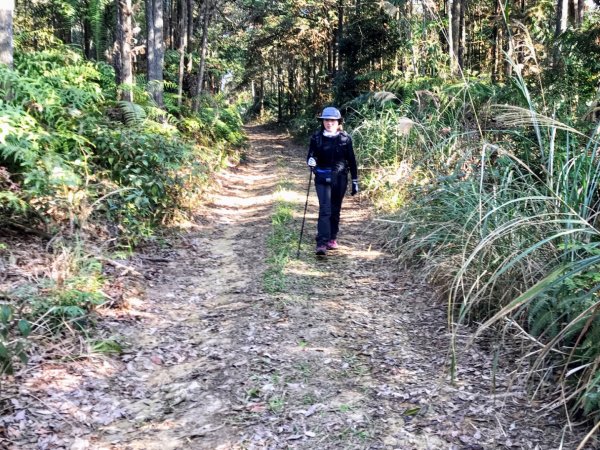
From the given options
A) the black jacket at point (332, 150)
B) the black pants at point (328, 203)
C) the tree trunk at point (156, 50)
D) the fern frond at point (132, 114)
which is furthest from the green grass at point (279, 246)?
the tree trunk at point (156, 50)

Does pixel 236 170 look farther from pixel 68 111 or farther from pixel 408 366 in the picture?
pixel 408 366

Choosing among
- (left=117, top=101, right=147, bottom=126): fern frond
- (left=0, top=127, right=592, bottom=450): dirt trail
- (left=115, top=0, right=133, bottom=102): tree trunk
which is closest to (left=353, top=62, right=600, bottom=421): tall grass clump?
(left=0, top=127, right=592, bottom=450): dirt trail

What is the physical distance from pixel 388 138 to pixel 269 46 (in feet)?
55.9

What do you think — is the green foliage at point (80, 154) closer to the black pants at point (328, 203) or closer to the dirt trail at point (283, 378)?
the dirt trail at point (283, 378)

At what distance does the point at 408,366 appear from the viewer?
4105 mm

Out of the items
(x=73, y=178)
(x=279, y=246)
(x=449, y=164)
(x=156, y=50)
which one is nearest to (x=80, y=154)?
(x=73, y=178)

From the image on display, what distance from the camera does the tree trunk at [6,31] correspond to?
6652mm

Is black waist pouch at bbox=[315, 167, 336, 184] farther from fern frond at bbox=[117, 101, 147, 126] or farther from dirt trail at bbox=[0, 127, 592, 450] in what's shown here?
fern frond at bbox=[117, 101, 147, 126]

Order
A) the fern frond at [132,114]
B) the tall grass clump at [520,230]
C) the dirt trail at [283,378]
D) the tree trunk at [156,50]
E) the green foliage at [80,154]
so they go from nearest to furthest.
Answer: the tall grass clump at [520,230], the dirt trail at [283,378], the green foliage at [80,154], the fern frond at [132,114], the tree trunk at [156,50]

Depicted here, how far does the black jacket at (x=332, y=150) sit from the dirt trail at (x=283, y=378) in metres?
1.43

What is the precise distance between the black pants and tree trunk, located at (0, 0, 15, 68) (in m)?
4.46

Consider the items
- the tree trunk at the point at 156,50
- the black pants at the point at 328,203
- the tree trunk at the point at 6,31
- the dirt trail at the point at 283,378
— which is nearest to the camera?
the dirt trail at the point at 283,378

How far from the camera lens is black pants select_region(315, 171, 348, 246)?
6.86 metres

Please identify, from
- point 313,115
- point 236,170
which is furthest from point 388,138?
point 313,115
